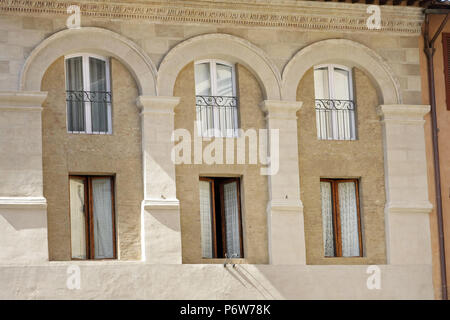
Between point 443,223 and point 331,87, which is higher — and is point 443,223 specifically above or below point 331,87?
below

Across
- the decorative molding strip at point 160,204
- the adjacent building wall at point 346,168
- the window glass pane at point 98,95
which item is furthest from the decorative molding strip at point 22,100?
the adjacent building wall at point 346,168

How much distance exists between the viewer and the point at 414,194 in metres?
26.3

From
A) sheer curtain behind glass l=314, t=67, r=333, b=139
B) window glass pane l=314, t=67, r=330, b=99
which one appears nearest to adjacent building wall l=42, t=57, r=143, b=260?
sheer curtain behind glass l=314, t=67, r=333, b=139

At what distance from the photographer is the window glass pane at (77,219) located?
80.5 ft

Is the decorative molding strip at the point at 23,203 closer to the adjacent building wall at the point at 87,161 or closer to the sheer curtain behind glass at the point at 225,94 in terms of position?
the adjacent building wall at the point at 87,161

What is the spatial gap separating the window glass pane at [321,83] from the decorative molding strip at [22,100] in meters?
5.94

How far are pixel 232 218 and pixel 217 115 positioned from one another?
2151mm

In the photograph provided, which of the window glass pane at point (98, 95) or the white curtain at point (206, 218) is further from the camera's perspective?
the white curtain at point (206, 218)

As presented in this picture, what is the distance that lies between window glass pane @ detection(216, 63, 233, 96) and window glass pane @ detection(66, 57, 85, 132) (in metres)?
2.90

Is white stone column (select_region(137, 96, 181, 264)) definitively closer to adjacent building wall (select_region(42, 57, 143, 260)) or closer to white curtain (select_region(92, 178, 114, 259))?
→ adjacent building wall (select_region(42, 57, 143, 260))
